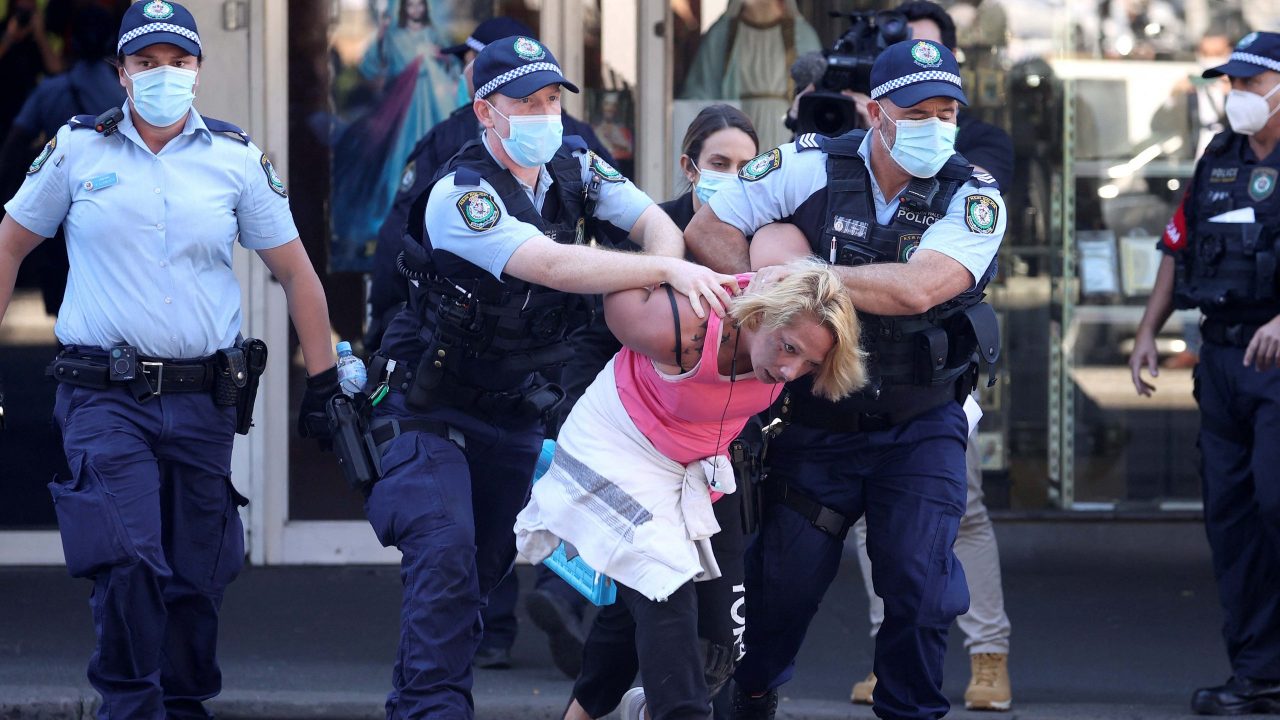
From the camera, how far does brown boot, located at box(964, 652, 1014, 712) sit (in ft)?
19.0

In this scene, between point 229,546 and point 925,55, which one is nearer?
point 925,55

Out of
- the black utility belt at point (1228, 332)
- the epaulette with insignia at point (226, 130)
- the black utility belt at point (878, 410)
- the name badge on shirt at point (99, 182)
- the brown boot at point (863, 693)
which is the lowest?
the brown boot at point (863, 693)

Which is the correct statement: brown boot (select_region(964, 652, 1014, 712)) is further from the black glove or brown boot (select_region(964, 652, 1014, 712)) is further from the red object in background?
the black glove

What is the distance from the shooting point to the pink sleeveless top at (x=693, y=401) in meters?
4.27

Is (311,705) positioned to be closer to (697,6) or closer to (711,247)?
(711,247)

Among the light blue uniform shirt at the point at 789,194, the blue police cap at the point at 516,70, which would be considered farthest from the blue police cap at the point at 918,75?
the blue police cap at the point at 516,70

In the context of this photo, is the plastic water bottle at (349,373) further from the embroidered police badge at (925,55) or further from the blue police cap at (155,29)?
the embroidered police badge at (925,55)

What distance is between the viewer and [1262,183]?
5785mm

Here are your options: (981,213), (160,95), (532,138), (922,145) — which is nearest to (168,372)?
(160,95)

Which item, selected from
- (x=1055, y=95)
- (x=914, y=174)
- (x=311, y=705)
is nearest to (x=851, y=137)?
(x=914, y=174)

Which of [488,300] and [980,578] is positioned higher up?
[488,300]

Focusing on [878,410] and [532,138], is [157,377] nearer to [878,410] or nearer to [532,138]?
[532,138]

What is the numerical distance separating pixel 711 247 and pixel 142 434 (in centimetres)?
160

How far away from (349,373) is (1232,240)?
2.84 meters
